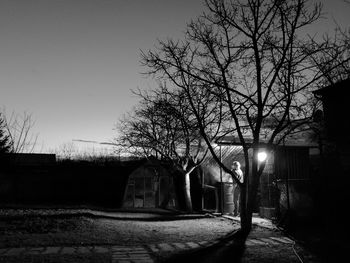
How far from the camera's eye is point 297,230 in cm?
1022

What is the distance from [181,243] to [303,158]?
8187 millimetres

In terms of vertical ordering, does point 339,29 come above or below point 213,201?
above

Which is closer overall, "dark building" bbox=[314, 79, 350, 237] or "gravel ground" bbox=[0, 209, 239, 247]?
"gravel ground" bbox=[0, 209, 239, 247]

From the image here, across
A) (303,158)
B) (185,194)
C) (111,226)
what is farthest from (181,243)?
(185,194)

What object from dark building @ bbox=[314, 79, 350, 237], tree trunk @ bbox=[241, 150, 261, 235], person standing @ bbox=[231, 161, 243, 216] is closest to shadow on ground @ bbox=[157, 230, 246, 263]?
tree trunk @ bbox=[241, 150, 261, 235]

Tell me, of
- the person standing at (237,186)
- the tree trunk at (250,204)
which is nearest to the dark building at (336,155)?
the tree trunk at (250,204)

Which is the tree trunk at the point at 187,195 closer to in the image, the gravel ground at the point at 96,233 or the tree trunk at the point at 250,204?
the gravel ground at the point at 96,233

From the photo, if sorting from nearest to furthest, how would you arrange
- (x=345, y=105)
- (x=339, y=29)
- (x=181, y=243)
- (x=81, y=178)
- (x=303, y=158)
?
(x=181, y=243) < (x=339, y=29) < (x=303, y=158) < (x=345, y=105) < (x=81, y=178)

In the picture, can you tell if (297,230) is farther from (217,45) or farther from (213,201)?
(213,201)

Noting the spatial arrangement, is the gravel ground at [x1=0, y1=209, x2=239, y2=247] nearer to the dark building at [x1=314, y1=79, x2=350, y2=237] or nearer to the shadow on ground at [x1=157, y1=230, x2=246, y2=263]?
the shadow on ground at [x1=157, y1=230, x2=246, y2=263]

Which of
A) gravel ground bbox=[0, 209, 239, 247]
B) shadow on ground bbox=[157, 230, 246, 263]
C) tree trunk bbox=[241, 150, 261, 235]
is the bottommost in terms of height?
shadow on ground bbox=[157, 230, 246, 263]

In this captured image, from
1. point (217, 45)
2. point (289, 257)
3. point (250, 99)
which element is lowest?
point (289, 257)

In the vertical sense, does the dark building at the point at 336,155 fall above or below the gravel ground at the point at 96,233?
above

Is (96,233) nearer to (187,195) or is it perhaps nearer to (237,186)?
(237,186)
